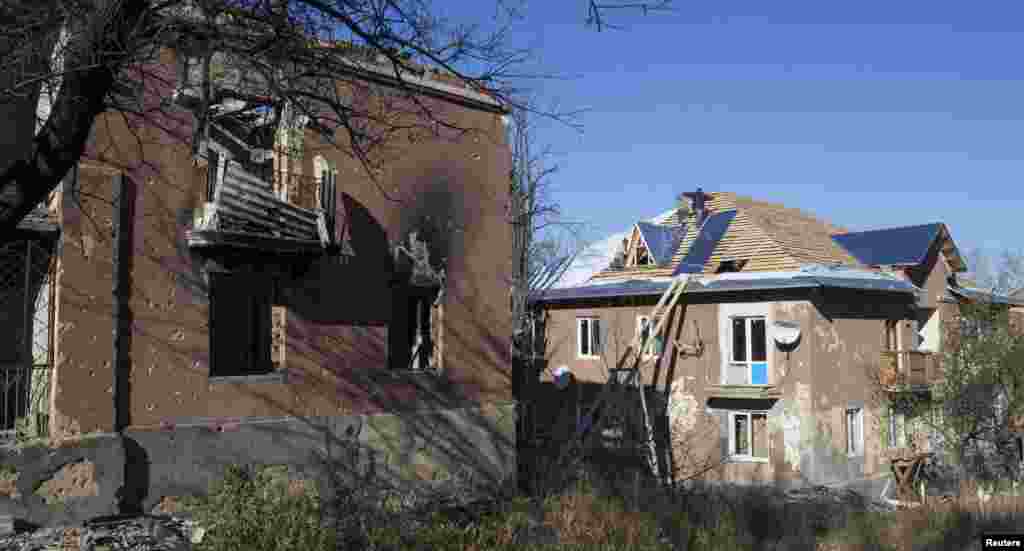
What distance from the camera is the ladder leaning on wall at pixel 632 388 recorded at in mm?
20516

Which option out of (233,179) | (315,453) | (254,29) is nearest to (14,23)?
(254,29)

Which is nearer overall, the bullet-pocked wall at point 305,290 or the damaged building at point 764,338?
the bullet-pocked wall at point 305,290

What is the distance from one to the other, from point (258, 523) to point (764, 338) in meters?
17.4

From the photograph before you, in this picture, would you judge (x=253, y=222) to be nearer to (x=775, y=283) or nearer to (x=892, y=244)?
(x=775, y=283)

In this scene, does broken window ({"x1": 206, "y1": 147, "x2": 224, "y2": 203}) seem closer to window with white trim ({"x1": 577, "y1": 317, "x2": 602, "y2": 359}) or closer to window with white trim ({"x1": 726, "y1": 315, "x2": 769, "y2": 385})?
window with white trim ({"x1": 726, "y1": 315, "x2": 769, "y2": 385})

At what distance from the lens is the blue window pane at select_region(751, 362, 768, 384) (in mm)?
22170

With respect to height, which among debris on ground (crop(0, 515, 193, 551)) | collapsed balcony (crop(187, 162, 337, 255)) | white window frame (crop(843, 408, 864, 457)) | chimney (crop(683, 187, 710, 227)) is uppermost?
chimney (crop(683, 187, 710, 227))

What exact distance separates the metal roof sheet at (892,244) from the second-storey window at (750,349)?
499cm

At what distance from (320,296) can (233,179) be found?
6.82 feet

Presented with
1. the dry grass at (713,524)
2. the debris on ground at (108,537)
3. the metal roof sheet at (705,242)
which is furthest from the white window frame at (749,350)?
the debris on ground at (108,537)

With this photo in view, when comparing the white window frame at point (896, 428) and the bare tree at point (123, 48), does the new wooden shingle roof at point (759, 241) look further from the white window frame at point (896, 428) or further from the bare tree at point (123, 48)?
the bare tree at point (123, 48)

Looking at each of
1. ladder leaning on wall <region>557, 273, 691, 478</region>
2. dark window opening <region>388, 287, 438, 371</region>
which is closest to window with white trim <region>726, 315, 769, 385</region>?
ladder leaning on wall <region>557, 273, 691, 478</region>

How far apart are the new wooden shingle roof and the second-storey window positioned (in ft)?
4.97

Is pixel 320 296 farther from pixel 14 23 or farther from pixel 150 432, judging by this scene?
pixel 14 23
